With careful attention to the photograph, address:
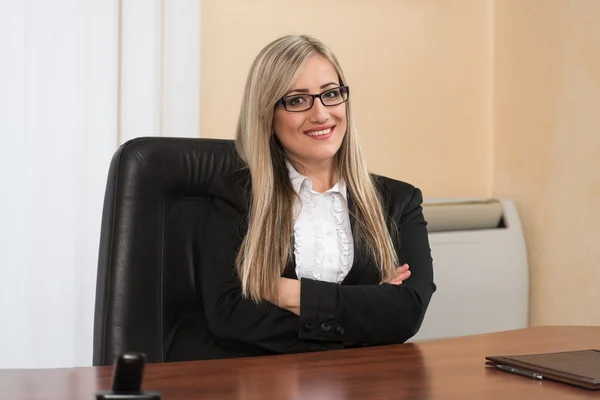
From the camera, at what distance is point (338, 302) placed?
A: 7.05ft

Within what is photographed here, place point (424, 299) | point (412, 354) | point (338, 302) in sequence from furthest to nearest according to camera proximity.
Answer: point (424, 299), point (338, 302), point (412, 354)

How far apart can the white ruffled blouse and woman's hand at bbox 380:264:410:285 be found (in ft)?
0.42

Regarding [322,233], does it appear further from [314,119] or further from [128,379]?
[128,379]

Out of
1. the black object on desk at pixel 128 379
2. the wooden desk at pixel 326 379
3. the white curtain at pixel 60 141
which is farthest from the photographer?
the white curtain at pixel 60 141

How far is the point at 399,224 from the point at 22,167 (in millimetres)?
1255

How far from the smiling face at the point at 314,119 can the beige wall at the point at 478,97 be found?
91 centimetres

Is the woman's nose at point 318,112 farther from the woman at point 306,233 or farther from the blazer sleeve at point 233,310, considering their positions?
the blazer sleeve at point 233,310

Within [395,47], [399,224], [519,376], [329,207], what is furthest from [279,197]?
[395,47]

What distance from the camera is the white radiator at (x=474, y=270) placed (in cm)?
335

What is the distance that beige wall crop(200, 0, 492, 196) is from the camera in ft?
10.8

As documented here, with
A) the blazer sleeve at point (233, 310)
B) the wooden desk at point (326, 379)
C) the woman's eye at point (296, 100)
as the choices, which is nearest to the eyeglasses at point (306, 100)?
the woman's eye at point (296, 100)

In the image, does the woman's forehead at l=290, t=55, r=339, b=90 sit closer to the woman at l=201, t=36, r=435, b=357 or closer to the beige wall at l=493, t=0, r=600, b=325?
the woman at l=201, t=36, r=435, b=357

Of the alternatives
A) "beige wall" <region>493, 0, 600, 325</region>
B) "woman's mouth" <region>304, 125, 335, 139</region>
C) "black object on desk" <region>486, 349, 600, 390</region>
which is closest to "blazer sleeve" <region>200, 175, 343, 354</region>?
"woman's mouth" <region>304, 125, 335, 139</region>

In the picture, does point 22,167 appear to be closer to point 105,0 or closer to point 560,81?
point 105,0
